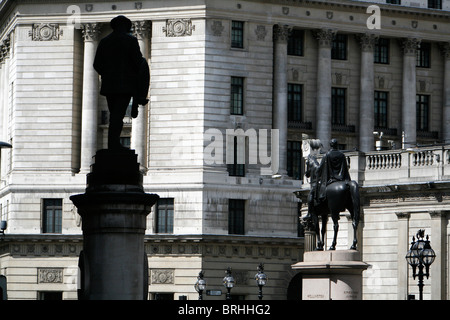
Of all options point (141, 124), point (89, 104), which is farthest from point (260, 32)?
point (89, 104)

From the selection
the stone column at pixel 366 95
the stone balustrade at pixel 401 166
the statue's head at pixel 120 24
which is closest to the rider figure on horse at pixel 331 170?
the statue's head at pixel 120 24

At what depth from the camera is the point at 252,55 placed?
9362cm

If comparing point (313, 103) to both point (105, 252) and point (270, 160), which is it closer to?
point (270, 160)

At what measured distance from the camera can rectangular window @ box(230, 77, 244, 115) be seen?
307 ft

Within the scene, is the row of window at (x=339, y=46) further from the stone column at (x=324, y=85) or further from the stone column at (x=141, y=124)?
the stone column at (x=141, y=124)

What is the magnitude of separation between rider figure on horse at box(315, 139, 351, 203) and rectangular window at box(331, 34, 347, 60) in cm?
5625

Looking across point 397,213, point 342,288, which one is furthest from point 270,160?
point 342,288

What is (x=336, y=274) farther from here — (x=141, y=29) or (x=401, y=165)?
(x=141, y=29)

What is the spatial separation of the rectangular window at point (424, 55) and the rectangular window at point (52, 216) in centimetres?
2735

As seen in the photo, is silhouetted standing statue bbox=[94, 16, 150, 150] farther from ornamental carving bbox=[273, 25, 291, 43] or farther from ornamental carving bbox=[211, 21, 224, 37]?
ornamental carving bbox=[273, 25, 291, 43]

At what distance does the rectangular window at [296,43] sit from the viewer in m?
96.2

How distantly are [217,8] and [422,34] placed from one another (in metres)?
15.6

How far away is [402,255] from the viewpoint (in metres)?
66.2

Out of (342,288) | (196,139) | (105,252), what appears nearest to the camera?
(105,252)
